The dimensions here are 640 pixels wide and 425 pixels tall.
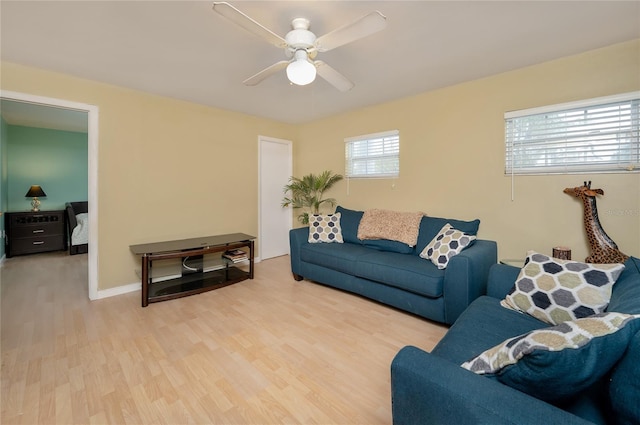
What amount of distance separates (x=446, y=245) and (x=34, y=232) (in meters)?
6.67

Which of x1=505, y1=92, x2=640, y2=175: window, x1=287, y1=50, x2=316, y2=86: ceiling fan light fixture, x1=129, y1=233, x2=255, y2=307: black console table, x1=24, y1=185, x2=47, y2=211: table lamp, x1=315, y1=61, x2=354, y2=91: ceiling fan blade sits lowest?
x1=129, y1=233, x2=255, y2=307: black console table

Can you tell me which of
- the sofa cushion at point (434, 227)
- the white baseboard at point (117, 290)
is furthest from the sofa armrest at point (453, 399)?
the white baseboard at point (117, 290)

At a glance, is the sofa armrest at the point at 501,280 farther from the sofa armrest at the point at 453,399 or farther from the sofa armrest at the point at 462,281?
the sofa armrest at the point at 453,399

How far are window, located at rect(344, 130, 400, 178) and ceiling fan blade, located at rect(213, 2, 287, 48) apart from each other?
88.2 inches

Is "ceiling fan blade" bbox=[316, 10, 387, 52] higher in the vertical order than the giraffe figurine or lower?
higher

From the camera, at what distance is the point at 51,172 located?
5.27 m

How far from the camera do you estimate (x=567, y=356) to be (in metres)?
0.71

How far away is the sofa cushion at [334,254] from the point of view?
2.93 metres

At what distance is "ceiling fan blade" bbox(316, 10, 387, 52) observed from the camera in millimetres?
1438

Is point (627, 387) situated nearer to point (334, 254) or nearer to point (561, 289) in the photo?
point (561, 289)

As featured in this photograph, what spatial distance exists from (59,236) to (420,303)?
6.37 metres

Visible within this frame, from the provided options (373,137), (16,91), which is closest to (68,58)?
(16,91)

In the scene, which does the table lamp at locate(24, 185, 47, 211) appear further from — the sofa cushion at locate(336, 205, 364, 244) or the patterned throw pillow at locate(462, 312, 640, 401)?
the patterned throw pillow at locate(462, 312, 640, 401)

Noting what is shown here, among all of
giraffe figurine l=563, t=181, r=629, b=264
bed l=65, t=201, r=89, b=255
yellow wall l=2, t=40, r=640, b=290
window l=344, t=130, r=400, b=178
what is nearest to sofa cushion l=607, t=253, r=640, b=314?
giraffe figurine l=563, t=181, r=629, b=264
